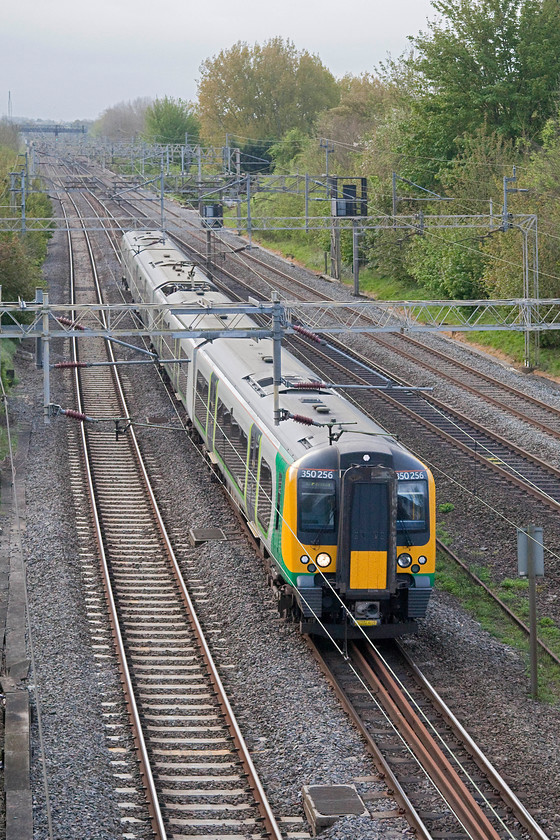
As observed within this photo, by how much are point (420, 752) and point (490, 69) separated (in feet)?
131

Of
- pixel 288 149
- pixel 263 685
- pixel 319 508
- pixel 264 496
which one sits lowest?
pixel 263 685

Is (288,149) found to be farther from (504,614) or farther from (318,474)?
(318,474)

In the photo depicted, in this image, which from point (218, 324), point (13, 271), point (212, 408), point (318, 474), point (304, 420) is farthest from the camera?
point (13, 271)

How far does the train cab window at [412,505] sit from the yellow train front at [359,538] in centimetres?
1

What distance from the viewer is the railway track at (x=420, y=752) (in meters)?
9.52

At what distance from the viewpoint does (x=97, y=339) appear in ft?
116

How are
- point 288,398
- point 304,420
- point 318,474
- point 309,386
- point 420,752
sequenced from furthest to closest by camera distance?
point 309,386 → point 288,398 → point 304,420 → point 318,474 → point 420,752

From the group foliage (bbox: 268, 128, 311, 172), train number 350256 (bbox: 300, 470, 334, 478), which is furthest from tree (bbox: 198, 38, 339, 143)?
train number 350256 (bbox: 300, 470, 334, 478)

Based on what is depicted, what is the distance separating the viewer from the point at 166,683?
1287 centimetres

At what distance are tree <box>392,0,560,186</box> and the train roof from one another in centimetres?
2286

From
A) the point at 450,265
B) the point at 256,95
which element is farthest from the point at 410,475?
the point at 256,95

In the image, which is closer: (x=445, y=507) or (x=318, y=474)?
(x=318, y=474)

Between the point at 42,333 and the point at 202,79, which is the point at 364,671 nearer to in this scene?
the point at 42,333

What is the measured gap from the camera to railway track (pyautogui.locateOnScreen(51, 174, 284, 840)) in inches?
390
